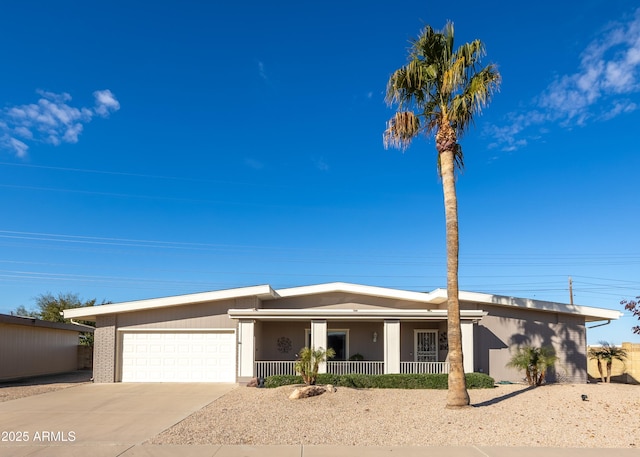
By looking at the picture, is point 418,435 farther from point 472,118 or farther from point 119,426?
point 472,118

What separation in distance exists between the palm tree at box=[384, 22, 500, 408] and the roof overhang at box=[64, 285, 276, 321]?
8.53 m

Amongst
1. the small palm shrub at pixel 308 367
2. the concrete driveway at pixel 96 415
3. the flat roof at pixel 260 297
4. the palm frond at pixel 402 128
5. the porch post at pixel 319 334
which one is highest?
the palm frond at pixel 402 128

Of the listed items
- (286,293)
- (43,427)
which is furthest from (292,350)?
(43,427)

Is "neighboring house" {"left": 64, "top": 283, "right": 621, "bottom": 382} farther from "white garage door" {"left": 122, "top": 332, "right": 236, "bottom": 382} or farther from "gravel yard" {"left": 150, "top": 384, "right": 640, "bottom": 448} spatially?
"gravel yard" {"left": 150, "top": 384, "right": 640, "bottom": 448}

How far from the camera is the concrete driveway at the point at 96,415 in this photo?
898 cm

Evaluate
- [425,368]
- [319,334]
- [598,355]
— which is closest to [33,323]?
[319,334]

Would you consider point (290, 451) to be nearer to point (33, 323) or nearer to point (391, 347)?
point (391, 347)

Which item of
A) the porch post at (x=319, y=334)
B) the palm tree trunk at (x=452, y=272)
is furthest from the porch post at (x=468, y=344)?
the palm tree trunk at (x=452, y=272)

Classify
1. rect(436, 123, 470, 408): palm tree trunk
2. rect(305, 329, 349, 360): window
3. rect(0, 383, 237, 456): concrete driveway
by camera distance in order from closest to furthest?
rect(0, 383, 237, 456): concrete driveway < rect(436, 123, 470, 408): palm tree trunk < rect(305, 329, 349, 360): window

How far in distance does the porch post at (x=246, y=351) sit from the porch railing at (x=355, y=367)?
272 cm

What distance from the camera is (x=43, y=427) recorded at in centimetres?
1027

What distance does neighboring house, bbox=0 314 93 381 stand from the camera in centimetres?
2028

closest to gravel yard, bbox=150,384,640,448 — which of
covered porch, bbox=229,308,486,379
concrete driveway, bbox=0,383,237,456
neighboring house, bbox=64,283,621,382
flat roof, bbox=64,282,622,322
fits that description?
concrete driveway, bbox=0,383,237,456

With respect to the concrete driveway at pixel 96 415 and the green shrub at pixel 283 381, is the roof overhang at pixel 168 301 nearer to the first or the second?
the concrete driveway at pixel 96 415
